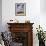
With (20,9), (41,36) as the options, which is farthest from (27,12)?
(41,36)

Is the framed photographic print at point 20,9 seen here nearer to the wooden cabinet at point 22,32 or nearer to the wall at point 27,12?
the wall at point 27,12

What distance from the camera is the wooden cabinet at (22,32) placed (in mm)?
5648

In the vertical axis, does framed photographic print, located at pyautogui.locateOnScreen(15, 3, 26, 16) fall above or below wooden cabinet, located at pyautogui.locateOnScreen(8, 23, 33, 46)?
above

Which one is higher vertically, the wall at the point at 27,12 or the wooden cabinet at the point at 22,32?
the wall at the point at 27,12

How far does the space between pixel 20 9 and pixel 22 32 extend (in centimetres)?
93

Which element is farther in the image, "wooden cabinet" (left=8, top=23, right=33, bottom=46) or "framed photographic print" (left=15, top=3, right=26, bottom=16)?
"framed photographic print" (left=15, top=3, right=26, bottom=16)

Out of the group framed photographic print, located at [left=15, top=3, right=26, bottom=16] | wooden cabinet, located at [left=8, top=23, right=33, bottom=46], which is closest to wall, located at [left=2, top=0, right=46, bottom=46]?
framed photographic print, located at [left=15, top=3, right=26, bottom=16]

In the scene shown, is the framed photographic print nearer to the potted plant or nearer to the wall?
the wall

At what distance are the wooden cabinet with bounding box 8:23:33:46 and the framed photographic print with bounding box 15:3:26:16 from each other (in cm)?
48

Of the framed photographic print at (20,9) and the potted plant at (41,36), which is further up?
the framed photographic print at (20,9)

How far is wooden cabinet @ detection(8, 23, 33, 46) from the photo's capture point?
5.65m

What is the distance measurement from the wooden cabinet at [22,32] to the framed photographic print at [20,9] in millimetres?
477

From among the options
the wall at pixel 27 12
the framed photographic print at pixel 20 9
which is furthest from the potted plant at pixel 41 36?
the framed photographic print at pixel 20 9

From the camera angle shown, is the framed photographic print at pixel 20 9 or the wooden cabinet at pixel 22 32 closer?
the wooden cabinet at pixel 22 32
